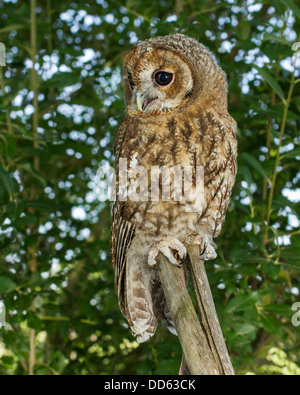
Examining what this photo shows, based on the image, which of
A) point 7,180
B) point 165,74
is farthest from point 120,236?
point 165,74

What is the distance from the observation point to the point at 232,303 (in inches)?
68.3

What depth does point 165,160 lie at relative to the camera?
56.6 inches

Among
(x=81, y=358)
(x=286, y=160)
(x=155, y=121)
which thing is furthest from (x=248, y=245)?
(x=81, y=358)

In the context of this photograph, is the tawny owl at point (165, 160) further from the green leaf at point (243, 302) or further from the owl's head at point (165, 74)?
the green leaf at point (243, 302)

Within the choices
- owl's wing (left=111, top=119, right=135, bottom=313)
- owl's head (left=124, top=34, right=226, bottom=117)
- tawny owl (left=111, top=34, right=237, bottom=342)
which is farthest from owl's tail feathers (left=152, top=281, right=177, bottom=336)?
owl's head (left=124, top=34, right=226, bottom=117)

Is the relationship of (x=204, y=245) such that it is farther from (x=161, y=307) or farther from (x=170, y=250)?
(x=161, y=307)

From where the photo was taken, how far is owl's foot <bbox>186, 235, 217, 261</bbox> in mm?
1395

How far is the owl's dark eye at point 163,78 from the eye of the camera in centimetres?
139

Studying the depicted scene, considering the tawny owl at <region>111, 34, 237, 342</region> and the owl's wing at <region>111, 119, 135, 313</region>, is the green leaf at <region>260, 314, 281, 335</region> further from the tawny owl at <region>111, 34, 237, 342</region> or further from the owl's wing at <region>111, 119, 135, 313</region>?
the owl's wing at <region>111, 119, 135, 313</region>

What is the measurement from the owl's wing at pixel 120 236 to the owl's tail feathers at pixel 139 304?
0.03 meters

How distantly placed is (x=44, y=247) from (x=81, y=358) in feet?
2.45

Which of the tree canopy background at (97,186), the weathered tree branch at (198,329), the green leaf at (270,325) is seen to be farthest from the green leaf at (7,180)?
the green leaf at (270,325)

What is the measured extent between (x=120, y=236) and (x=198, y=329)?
634mm
